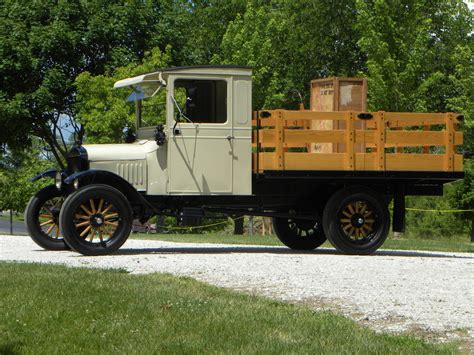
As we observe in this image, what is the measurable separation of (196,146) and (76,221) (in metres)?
2.09

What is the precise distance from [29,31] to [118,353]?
29842mm

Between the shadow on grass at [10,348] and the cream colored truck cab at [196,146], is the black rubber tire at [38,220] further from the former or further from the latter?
the shadow on grass at [10,348]

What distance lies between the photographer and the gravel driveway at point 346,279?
8.32 m

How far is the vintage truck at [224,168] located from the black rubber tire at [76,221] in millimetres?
15

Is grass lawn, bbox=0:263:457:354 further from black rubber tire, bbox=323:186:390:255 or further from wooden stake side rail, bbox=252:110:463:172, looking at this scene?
black rubber tire, bbox=323:186:390:255

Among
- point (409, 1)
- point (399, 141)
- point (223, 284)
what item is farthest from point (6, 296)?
point (409, 1)

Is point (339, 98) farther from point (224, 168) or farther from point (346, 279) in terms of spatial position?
point (346, 279)

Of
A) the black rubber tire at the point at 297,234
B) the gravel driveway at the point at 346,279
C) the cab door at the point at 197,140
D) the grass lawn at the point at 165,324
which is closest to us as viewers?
the grass lawn at the point at 165,324

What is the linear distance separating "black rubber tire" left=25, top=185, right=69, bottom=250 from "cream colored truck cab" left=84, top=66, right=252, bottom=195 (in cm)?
144

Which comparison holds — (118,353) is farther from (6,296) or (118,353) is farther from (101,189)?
(101,189)

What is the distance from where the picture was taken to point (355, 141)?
1504 centimetres

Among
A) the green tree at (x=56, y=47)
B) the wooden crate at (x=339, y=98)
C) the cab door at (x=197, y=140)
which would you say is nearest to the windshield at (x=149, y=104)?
the cab door at (x=197, y=140)

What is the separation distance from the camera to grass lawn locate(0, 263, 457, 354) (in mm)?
6820

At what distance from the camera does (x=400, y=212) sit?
15.7 m
